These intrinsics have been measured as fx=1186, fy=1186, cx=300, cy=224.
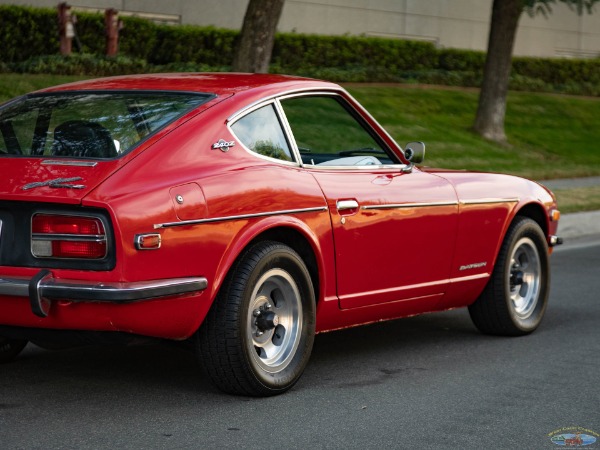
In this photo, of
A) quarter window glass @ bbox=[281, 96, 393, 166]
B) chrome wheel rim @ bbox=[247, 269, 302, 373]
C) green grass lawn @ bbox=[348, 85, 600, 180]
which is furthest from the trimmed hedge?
chrome wheel rim @ bbox=[247, 269, 302, 373]

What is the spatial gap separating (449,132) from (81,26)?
712cm

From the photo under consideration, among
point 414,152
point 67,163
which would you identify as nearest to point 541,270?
point 414,152

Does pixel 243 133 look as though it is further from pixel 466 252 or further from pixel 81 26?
pixel 81 26

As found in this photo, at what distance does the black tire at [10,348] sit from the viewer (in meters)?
6.18

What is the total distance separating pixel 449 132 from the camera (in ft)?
74.0

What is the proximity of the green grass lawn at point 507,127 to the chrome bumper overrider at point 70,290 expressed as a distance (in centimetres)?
1189

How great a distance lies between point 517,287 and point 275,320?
2.52 meters

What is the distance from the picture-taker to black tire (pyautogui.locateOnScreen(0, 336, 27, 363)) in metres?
6.18

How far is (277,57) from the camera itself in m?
24.3

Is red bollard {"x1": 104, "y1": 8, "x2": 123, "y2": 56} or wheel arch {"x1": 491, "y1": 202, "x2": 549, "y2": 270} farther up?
red bollard {"x1": 104, "y1": 8, "x2": 123, "y2": 56}

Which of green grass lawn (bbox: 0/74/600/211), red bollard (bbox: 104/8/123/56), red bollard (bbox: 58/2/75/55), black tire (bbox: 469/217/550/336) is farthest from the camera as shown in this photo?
red bollard (bbox: 104/8/123/56)

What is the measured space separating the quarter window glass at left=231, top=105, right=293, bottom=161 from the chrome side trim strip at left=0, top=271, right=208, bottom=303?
3.52ft

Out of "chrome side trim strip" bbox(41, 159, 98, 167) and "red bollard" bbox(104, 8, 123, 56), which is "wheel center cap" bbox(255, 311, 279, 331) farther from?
"red bollard" bbox(104, 8, 123, 56)

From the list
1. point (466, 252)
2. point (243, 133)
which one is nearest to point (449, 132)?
point (466, 252)
